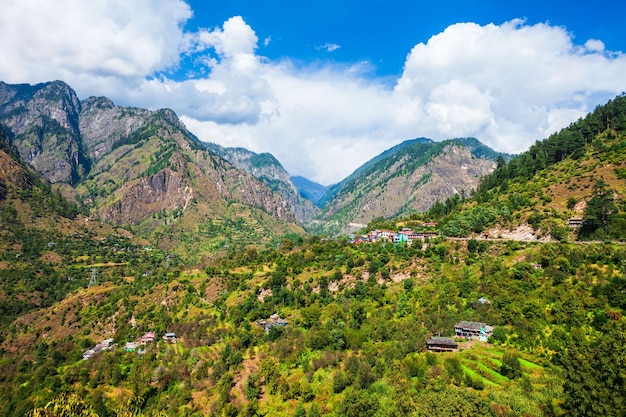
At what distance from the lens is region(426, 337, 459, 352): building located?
182 feet

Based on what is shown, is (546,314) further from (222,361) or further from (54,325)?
(54,325)

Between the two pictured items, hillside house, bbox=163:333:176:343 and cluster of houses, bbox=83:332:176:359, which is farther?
hillside house, bbox=163:333:176:343

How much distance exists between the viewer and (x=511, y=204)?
324ft

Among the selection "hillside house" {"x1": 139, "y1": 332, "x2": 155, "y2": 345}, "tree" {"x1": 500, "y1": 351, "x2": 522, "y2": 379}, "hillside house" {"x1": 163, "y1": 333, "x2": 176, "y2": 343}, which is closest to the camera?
"tree" {"x1": 500, "y1": 351, "x2": 522, "y2": 379}

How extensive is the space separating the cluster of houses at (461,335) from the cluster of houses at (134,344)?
2382 inches

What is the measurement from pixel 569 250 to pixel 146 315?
334 feet

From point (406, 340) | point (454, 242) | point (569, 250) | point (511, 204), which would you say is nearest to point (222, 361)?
point (406, 340)

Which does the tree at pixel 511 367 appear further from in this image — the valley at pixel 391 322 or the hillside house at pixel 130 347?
the hillside house at pixel 130 347

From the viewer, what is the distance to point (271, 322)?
86750 millimetres

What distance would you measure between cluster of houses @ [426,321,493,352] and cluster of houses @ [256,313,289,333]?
36767 mm

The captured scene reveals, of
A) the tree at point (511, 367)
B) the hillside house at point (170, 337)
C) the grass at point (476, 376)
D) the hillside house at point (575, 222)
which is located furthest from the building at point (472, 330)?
the hillside house at point (170, 337)

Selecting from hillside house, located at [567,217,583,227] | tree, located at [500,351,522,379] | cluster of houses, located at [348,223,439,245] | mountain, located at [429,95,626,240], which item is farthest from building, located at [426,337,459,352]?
cluster of houses, located at [348,223,439,245]

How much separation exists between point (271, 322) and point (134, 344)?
107 feet

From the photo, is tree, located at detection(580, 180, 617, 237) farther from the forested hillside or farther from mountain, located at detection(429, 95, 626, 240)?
the forested hillside
